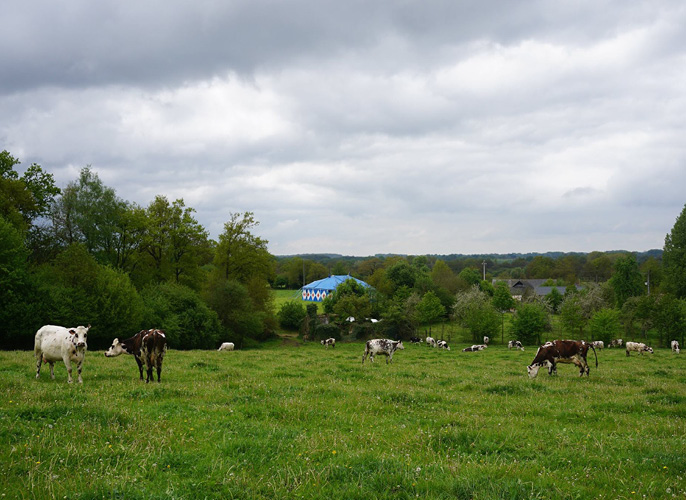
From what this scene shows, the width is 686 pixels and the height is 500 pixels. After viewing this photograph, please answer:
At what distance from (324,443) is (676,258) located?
82846 mm

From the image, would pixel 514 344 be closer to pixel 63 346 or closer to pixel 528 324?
pixel 528 324

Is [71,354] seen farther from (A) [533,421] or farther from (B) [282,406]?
(A) [533,421]

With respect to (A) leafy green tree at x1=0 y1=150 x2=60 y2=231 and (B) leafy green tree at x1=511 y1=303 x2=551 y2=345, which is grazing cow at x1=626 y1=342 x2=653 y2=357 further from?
(A) leafy green tree at x1=0 y1=150 x2=60 y2=231

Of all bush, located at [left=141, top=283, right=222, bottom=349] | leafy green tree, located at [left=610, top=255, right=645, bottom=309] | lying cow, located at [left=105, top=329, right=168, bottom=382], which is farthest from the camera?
leafy green tree, located at [left=610, top=255, right=645, bottom=309]

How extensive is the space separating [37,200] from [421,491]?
5040 cm

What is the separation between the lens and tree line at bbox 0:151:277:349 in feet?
115

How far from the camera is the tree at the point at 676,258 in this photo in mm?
68500

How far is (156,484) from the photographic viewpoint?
5.74 metres

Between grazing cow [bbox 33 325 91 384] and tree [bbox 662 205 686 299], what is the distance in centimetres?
8122

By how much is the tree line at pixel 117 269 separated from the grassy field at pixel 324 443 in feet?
90.2

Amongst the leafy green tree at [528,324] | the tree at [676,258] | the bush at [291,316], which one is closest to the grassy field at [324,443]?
the leafy green tree at [528,324]

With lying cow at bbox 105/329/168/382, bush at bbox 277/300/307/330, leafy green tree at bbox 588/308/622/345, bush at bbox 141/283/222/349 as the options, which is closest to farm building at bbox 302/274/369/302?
bush at bbox 277/300/307/330

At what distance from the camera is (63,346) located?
13461 mm

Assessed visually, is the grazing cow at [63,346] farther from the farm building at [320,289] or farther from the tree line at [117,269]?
the farm building at [320,289]
